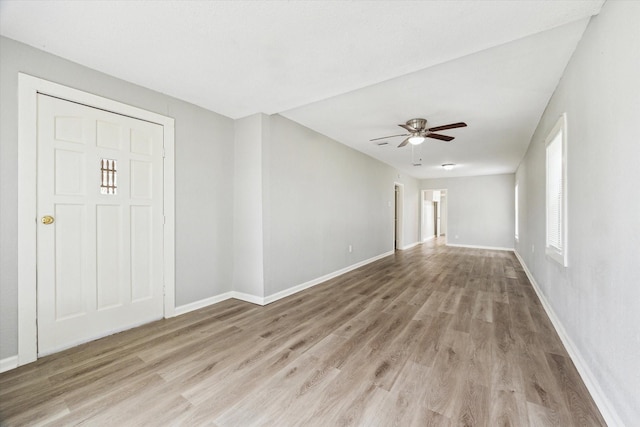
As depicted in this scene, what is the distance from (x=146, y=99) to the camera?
280 cm

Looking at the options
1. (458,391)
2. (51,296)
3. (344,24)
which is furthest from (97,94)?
(458,391)

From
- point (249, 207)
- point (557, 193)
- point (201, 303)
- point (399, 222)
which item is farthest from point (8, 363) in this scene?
point (399, 222)

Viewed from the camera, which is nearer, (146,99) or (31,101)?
(31,101)

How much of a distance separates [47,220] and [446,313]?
395 cm

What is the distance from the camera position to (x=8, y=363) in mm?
1989

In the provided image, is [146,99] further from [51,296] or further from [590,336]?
[590,336]

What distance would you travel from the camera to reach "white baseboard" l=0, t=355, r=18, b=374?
6.44 feet

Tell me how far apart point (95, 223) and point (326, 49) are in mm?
2564

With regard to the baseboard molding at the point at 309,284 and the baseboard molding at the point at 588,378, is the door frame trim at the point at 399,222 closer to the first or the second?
the baseboard molding at the point at 309,284

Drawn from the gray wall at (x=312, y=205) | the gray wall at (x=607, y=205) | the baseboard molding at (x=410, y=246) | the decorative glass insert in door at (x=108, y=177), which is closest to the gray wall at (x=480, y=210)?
the baseboard molding at (x=410, y=246)

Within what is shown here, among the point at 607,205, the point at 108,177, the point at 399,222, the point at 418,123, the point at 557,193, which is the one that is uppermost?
the point at 418,123

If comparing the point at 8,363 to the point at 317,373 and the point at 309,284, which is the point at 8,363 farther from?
the point at 309,284

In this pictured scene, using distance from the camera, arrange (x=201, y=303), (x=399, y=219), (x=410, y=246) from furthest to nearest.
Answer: (x=410, y=246) < (x=399, y=219) < (x=201, y=303)

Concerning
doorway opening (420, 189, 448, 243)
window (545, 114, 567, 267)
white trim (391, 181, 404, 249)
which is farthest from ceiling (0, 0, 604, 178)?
doorway opening (420, 189, 448, 243)
